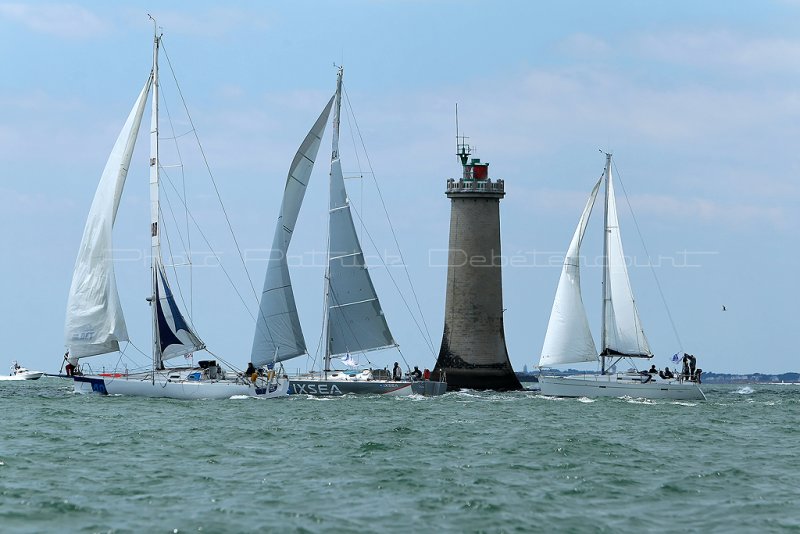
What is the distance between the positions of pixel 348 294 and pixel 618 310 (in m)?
12.5

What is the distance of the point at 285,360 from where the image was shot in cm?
5000

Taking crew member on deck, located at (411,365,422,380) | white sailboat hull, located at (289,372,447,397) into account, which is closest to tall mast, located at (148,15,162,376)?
white sailboat hull, located at (289,372,447,397)

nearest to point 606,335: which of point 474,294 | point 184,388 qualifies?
point 474,294

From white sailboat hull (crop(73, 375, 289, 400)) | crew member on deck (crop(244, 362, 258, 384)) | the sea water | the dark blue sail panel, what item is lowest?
the sea water

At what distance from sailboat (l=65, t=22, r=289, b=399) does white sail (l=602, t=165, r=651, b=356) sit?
52.2 feet

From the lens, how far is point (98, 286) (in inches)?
1845

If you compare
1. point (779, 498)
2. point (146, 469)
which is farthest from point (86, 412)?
point (779, 498)

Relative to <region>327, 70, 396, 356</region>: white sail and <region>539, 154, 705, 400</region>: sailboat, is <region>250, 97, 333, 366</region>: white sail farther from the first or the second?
<region>539, 154, 705, 400</region>: sailboat

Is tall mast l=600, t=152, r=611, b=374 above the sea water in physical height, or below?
above

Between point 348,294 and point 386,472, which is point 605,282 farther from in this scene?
point 386,472

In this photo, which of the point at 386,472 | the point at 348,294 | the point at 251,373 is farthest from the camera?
the point at 348,294

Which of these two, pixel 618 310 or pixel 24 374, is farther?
pixel 24 374

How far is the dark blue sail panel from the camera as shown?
47500 mm

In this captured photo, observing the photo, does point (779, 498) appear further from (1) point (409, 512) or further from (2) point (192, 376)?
(2) point (192, 376)
